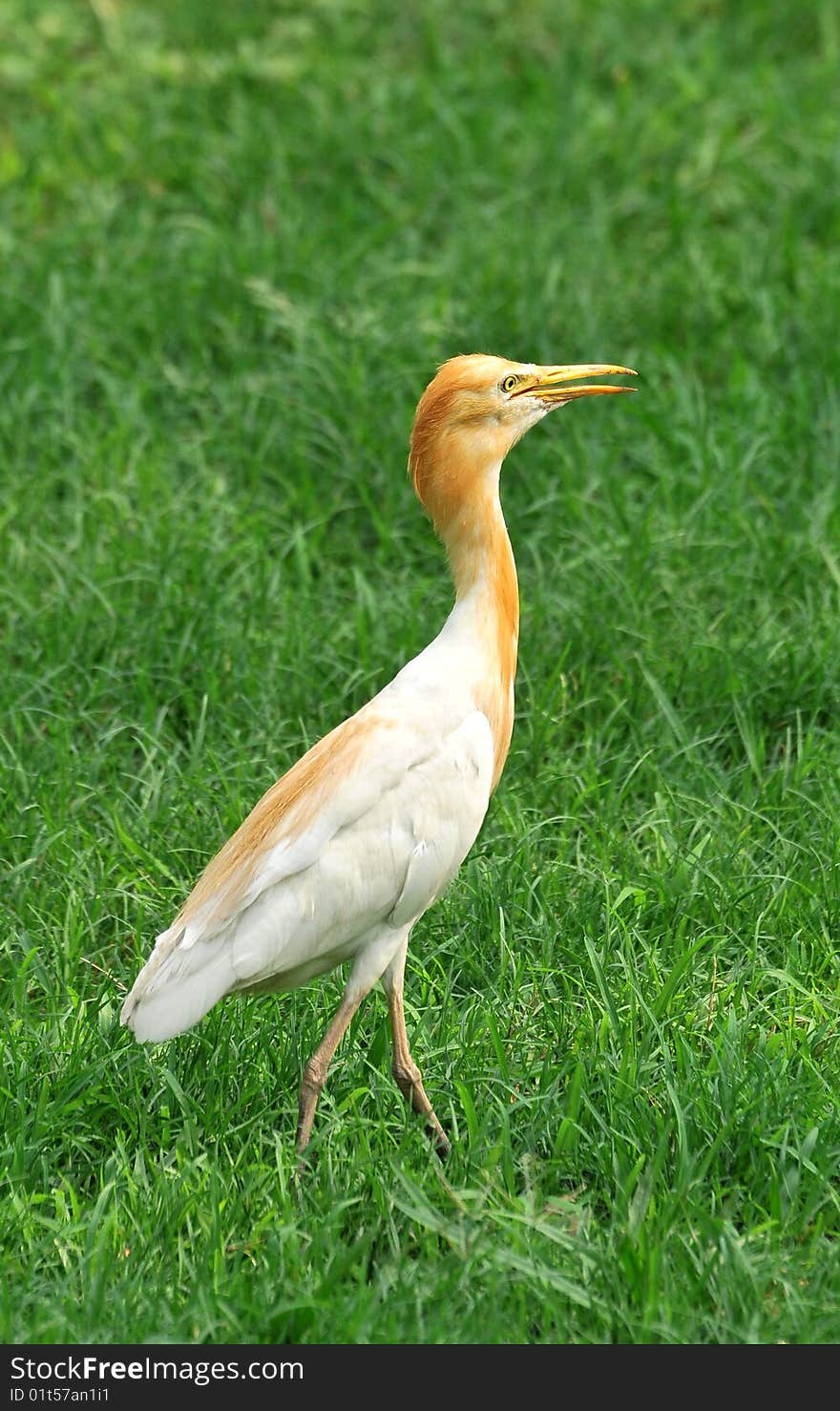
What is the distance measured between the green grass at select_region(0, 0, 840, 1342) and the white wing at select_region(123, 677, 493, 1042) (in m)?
0.30

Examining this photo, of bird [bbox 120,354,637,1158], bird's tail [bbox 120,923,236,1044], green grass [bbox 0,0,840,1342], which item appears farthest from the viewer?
bird [bbox 120,354,637,1158]

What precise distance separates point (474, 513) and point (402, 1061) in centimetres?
120

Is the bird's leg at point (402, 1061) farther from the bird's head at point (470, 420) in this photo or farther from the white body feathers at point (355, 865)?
the bird's head at point (470, 420)

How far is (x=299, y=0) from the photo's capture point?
909cm

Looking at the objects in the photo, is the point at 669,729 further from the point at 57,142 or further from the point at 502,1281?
the point at 57,142

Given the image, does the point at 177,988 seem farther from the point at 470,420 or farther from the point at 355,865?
the point at 470,420

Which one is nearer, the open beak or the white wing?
the white wing

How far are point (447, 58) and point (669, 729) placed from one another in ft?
15.4

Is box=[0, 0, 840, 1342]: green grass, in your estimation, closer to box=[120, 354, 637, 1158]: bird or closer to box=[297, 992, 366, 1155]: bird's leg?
box=[297, 992, 366, 1155]: bird's leg

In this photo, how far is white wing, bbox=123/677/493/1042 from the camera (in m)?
3.70

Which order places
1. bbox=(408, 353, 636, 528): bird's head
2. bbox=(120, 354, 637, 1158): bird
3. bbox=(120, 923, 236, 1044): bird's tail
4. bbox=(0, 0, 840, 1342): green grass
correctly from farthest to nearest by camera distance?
bbox=(408, 353, 636, 528): bird's head → bbox=(120, 354, 637, 1158): bird → bbox=(120, 923, 236, 1044): bird's tail → bbox=(0, 0, 840, 1342): green grass

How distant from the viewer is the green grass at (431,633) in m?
3.47

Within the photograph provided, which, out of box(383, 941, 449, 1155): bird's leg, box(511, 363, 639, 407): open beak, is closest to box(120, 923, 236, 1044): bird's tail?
box(383, 941, 449, 1155): bird's leg

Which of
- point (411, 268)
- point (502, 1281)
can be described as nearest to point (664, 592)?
point (411, 268)
